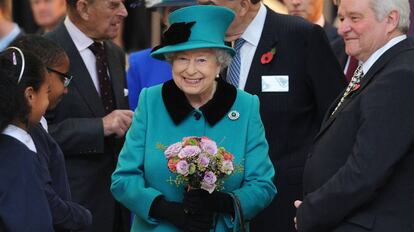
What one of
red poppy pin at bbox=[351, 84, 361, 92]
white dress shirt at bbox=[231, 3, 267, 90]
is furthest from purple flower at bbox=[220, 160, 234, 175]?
white dress shirt at bbox=[231, 3, 267, 90]

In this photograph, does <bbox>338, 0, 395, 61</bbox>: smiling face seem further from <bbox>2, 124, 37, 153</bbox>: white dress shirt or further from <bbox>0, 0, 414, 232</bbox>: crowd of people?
<bbox>2, 124, 37, 153</bbox>: white dress shirt

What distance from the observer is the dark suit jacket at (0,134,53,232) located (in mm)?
4602

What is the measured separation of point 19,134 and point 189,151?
79cm

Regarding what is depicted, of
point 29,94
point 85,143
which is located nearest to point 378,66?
point 29,94

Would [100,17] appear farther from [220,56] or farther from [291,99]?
[220,56]

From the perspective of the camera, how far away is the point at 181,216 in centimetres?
502

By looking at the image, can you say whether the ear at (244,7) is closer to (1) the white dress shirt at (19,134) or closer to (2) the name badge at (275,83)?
(2) the name badge at (275,83)

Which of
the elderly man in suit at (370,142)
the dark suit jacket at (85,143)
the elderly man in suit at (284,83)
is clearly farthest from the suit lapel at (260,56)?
the elderly man in suit at (370,142)

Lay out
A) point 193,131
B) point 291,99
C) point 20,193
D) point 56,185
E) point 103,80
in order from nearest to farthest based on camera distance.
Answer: point 20,193, point 56,185, point 193,131, point 291,99, point 103,80

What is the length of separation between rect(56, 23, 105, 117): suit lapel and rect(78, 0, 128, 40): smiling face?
17 centimetres

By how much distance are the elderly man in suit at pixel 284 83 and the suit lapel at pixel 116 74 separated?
91cm

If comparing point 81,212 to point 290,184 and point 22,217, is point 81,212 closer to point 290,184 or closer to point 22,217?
point 22,217

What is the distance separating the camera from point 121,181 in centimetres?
519

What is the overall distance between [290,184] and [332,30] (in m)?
2.84
